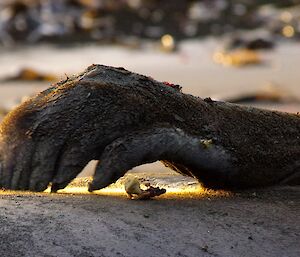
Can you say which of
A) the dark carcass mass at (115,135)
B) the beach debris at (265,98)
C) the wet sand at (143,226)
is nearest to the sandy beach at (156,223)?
the wet sand at (143,226)

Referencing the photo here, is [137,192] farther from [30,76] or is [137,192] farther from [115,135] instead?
[30,76]

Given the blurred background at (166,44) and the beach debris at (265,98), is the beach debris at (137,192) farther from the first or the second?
the beach debris at (265,98)

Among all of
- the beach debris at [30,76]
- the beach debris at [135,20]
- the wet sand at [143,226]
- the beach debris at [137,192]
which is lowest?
the wet sand at [143,226]

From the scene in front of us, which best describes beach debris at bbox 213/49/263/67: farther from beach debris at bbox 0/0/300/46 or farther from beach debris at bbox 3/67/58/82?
beach debris at bbox 3/67/58/82

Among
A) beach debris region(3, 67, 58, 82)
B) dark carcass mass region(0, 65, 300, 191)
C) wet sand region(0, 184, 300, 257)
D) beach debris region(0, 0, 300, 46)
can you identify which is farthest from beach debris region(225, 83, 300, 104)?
wet sand region(0, 184, 300, 257)

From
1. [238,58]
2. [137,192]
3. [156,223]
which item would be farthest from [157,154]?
[238,58]

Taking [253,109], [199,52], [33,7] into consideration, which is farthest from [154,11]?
[253,109]
